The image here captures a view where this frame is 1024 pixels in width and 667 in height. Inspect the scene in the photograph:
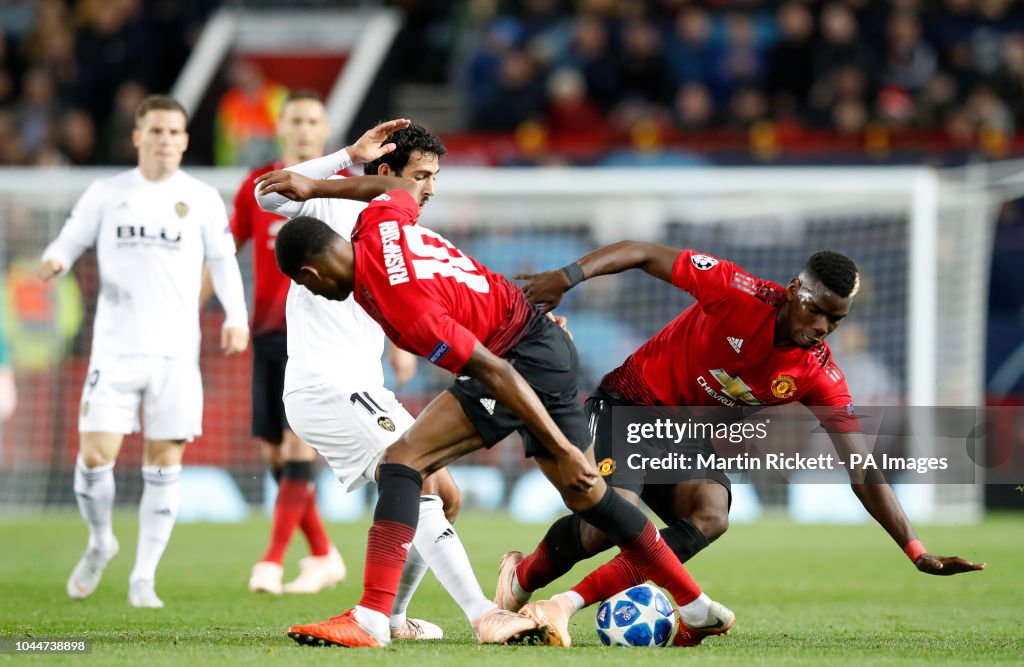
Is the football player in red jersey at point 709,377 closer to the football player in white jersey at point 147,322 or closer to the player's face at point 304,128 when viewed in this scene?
the football player in white jersey at point 147,322

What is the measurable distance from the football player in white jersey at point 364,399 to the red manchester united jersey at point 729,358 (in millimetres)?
939

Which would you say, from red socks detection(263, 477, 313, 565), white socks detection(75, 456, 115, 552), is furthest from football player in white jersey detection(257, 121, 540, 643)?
red socks detection(263, 477, 313, 565)

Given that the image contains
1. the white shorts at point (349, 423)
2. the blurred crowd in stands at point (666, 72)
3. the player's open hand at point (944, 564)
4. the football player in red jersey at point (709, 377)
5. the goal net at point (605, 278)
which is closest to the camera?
the player's open hand at point (944, 564)

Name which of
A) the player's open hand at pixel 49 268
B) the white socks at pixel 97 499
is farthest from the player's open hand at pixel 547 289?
the white socks at pixel 97 499

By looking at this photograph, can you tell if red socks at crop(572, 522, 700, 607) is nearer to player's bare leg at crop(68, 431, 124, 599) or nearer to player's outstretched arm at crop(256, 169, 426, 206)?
player's outstretched arm at crop(256, 169, 426, 206)

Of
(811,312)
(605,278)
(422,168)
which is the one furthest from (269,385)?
(605,278)

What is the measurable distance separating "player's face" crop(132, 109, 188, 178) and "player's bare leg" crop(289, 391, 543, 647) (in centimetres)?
260

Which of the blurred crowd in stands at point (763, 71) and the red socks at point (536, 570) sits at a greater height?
the blurred crowd in stands at point (763, 71)

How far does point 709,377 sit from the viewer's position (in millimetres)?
5445

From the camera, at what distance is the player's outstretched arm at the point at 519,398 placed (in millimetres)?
4469

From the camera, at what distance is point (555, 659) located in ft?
14.5

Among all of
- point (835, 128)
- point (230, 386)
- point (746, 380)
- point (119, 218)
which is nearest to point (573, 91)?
point (835, 128)

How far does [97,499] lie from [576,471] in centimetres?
301

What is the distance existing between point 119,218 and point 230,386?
5328 mm
